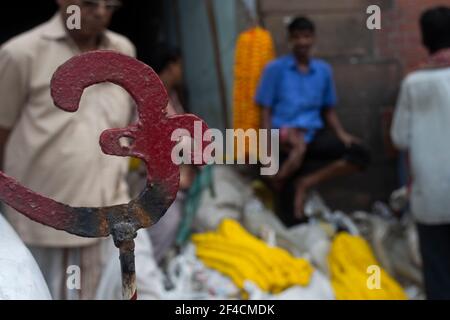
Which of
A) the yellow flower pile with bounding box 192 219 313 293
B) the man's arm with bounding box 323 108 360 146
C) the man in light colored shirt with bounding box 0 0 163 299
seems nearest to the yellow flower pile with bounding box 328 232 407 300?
the yellow flower pile with bounding box 192 219 313 293

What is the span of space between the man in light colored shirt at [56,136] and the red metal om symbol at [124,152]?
1.51m

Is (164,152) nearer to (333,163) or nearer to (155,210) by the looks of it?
(155,210)

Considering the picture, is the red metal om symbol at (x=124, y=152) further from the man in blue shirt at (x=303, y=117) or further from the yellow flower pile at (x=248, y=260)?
the man in blue shirt at (x=303, y=117)

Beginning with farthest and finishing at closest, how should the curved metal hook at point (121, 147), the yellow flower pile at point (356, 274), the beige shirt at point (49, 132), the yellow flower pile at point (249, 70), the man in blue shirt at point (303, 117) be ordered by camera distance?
the yellow flower pile at point (249, 70) → the man in blue shirt at point (303, 117) → the yellow flower pile at point (356, 274) → the beige shirt at point (49, 132) → the curved metal hook at point (121, 147)

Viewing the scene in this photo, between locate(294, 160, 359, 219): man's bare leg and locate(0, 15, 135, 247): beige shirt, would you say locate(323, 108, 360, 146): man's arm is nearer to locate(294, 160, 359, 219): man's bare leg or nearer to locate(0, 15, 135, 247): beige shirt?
locate(294, 160, 359, 219): man's bare leg

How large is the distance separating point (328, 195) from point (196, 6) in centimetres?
202

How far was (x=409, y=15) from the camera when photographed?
461 centimetres

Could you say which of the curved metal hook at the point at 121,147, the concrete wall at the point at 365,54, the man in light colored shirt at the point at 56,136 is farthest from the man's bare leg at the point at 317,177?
the curved metal hook at the point at 121,147

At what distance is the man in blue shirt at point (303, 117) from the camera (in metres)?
4.18

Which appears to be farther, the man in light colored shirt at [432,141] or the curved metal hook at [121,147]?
the man in light colored shirt at [432,141]

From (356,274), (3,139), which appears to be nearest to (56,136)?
(3,139)

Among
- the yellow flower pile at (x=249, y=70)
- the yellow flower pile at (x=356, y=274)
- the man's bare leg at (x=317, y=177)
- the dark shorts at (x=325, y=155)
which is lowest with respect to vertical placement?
the yellow flower pile at (x=356, y=274)

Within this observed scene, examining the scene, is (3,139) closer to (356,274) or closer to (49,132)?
(49,132)

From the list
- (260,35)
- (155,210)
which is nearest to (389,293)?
(260,35)
